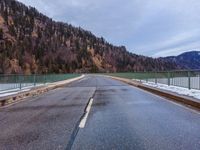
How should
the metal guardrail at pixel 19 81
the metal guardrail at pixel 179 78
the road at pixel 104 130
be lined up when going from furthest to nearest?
the metal guardrail at pixel 19 81 → the metal guardrail at pixel 179 78 → the road at pixel 104 130

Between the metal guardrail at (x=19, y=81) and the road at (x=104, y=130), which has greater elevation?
the metal guardrail at (x=19, y=81)

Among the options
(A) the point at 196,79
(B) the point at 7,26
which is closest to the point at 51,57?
(B) the point at 7,26

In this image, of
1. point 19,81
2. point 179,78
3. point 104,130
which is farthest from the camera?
point 19,81

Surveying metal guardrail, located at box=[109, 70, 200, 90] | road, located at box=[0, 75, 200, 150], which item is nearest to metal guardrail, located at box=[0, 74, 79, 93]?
road, located at box=[0, 75, 200, 150]

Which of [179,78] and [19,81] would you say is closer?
[179,78]

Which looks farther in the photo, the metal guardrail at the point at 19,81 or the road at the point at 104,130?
the metal guardrail at the point at 19,81

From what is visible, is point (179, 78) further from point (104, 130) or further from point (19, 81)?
point (104, 130)

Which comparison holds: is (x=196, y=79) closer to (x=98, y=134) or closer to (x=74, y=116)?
(x=74, y=116)

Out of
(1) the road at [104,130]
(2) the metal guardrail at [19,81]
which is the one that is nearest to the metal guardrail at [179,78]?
(1) the road at [104,130]

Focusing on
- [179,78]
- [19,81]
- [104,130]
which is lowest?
[104,130]

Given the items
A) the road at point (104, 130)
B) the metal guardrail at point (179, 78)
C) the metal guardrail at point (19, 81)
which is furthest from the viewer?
the metal guardrail at point (19, 81)

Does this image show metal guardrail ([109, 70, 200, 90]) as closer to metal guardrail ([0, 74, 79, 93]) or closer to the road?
the road

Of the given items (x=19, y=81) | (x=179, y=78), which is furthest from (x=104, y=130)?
(x=19, y=81)

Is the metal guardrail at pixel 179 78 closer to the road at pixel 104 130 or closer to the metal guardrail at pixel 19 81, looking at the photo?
the road at pixel 104 130
